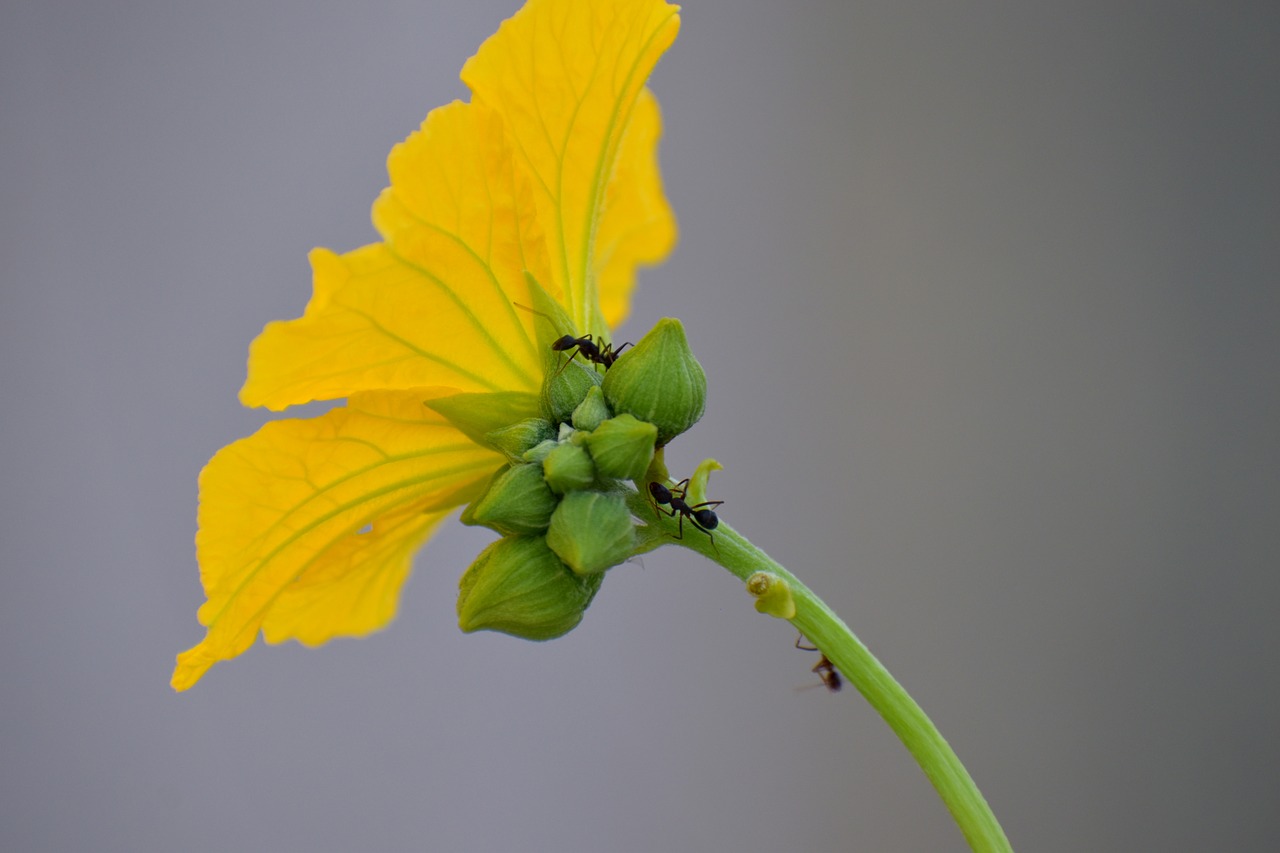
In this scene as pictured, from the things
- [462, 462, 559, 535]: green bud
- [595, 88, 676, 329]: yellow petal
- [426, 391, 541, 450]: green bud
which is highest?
[595, 88, 676, 329]: yellow petal

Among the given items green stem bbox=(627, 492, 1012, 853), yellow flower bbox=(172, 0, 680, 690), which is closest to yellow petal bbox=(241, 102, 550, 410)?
yellow flower bbox=(172, 0, 680, 690)

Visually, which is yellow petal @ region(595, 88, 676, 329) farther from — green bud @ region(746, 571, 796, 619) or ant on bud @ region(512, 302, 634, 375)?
green bud @ region(746, 571, 796, 619)

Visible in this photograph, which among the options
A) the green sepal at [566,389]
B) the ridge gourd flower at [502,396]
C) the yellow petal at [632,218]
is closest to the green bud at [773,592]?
the ridge gourd flower at [502,396]

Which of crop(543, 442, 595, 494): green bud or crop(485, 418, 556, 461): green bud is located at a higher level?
crop(485, 418, 556, 461): green bud

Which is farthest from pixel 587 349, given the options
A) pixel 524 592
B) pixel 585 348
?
pixel 524 592

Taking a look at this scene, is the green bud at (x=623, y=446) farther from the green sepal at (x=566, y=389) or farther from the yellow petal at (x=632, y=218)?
the yellow petal at (x=632, y=218)

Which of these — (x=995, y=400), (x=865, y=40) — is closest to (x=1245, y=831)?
(x=995, y=400)
